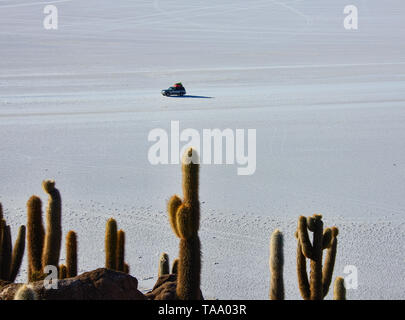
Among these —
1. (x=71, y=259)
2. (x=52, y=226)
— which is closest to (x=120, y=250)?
(x=71, y=259)

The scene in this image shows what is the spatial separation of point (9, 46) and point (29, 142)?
812 inches

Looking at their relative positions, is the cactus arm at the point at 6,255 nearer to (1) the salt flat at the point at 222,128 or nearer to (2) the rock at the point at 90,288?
(2) the rock at the point at 90,288

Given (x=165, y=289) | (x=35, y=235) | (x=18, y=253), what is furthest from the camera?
(x=18, y=253)

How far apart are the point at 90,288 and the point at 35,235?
141 cm

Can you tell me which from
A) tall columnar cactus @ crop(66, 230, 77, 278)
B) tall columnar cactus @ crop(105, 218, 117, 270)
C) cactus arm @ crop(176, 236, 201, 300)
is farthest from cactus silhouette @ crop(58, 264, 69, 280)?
cactus arm @ crop(176, 236, 201, 300)

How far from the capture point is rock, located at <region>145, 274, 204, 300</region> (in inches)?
282

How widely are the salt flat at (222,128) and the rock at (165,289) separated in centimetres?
178

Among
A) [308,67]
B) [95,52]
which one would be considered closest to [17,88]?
[95,52]

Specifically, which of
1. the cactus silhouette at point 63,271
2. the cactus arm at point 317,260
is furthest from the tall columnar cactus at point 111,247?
the cactus arm at point 317,260

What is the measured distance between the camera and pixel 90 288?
6578mm

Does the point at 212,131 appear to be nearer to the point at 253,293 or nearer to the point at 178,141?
the point at 178,141

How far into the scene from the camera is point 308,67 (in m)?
32.0

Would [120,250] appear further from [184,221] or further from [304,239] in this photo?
[304,239]

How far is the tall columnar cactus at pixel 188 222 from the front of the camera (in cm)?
642
